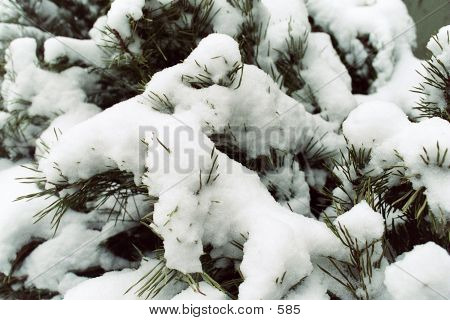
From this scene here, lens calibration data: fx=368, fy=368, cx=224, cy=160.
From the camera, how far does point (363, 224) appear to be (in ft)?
3.11

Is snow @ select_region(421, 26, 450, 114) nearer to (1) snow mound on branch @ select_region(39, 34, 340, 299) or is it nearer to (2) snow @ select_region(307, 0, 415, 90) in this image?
(1) snow mound on branch @ select_region(39, 34, 340, 299)

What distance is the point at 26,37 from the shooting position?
1957 millimetres

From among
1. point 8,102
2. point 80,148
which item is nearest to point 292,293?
point 80,148

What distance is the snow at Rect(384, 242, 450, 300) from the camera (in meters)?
0.81

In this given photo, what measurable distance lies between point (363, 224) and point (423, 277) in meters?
0.19

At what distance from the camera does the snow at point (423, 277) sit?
808 millimetres

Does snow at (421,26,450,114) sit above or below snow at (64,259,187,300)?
above

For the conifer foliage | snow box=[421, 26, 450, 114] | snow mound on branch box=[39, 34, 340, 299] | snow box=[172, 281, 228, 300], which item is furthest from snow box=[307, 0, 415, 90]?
snow box=[172, 281, 228, 300]

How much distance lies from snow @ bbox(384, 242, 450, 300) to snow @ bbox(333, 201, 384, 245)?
115mm

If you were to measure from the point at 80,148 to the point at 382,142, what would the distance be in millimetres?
914

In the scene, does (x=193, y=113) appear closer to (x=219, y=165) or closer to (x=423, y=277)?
(x=219, y=165)

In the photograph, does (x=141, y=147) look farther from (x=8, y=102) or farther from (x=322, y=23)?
(x=322, y=23)

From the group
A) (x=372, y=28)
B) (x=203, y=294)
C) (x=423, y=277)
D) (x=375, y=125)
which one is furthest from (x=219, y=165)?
(x=372, y=28)

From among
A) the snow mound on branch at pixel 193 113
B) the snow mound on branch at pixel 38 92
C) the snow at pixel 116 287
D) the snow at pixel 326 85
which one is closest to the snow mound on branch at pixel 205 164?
the snow mound on branch at pixel 193 113
